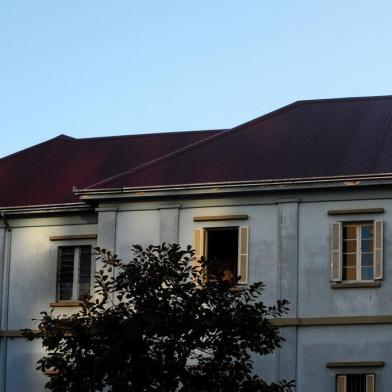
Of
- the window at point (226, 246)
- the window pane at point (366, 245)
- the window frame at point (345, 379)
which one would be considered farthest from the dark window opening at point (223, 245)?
the window frame at point (345, 379)

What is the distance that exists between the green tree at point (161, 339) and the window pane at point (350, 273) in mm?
7169

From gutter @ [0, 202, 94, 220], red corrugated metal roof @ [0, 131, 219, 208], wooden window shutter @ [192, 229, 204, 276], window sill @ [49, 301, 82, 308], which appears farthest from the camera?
red corrugated metal roof @ [0, 131, 219, 208]

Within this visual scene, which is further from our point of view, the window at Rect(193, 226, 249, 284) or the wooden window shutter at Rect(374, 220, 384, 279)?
the window at Rect(193, 226, 249, 284)

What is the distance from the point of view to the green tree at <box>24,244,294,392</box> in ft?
93.2

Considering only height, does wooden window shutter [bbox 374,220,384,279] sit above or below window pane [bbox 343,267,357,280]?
above

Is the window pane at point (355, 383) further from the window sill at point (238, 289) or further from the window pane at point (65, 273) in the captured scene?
the window pane at point (65, 273)

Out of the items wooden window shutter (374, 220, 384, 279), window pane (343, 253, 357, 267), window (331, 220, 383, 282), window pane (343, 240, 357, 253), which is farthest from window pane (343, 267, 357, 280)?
wooden window shutter (374, 220, 384, 279)

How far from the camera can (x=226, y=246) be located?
37.8 meters

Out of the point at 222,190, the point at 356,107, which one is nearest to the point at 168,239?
the point at 222,190

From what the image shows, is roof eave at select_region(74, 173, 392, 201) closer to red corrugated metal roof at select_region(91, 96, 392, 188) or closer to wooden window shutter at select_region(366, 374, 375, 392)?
red corrugated metal roof at select_region(91, 96, 392, 188)

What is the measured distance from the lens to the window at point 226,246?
122 ft

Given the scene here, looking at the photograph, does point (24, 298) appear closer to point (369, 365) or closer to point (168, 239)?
point (168, 239)

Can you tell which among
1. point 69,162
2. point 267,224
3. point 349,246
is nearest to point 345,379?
point 349,246

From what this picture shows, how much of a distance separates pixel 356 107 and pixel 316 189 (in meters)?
5.23
